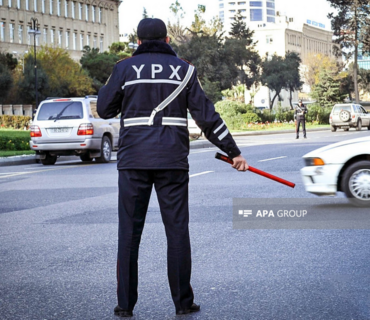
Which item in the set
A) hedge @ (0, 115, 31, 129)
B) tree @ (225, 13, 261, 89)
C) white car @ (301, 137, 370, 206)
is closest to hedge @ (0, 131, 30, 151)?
hedge @ (0, 115, 31, 129)

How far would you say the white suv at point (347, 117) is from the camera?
155 ft

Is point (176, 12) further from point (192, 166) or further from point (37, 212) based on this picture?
point (37, 212)

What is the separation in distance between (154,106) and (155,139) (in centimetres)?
21

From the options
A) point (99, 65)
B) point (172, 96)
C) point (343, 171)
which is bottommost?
point (343, 171)

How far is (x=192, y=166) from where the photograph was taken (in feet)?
68.3

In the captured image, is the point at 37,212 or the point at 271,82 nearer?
the point at 37,212

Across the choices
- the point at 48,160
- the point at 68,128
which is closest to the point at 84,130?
the point at 68,128

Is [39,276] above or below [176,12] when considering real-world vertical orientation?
below

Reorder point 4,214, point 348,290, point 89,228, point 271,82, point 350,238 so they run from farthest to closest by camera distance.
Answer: point 271,82 → point 4,214 → point 89,228 → point 350,238 → point 348,290

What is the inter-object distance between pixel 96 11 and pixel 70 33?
7445mm

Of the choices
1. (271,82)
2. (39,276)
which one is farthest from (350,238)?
(271,82)

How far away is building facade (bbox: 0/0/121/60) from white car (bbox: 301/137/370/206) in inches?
3118

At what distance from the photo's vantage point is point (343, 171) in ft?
37.2

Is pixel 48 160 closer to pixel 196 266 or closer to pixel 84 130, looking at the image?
pixel 84 130
